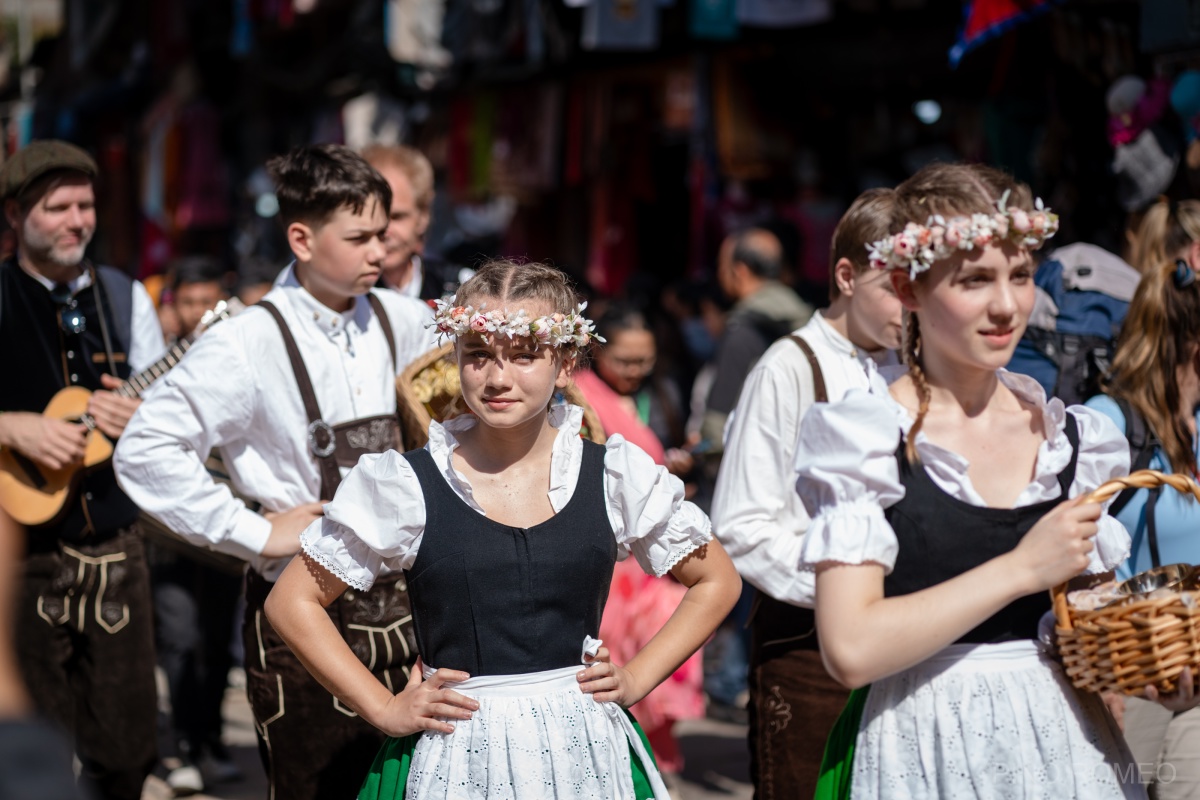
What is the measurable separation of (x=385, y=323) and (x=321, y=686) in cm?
105

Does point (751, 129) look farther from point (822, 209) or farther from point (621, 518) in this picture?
point (621, 518)

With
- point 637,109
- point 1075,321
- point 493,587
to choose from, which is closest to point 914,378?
point 493,587

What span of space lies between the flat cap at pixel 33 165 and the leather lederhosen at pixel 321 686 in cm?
148

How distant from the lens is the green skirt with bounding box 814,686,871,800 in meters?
2.68

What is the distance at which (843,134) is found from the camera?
9258 mm

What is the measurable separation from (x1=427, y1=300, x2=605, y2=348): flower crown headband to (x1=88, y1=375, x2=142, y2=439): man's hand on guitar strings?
6.18 feet

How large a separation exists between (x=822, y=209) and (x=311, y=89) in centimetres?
535

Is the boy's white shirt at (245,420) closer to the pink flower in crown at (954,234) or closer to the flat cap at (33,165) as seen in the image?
the flat cap at (33,165)

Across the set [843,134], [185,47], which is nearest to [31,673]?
[843,134]

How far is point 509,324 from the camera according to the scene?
118 inches

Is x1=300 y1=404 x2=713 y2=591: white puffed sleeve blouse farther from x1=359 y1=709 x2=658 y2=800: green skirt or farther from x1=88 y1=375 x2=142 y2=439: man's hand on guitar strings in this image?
x1=88 y1=375 x2=142 y2=439: man's hand on guitar strings

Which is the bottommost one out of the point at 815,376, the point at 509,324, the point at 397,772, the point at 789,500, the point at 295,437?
the point at 397,772

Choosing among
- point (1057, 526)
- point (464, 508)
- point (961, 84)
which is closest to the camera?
point (1057, 526)

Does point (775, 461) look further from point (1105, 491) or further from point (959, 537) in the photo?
point (1105, 491)
